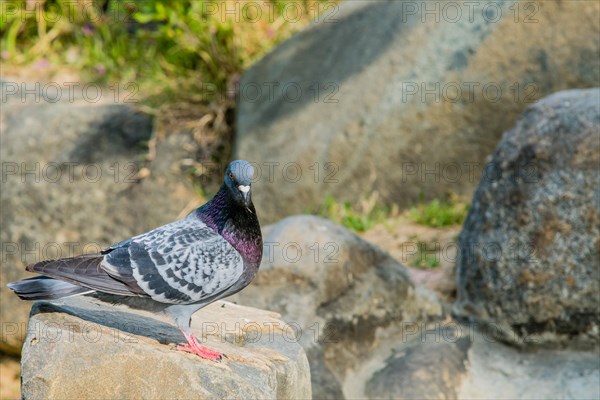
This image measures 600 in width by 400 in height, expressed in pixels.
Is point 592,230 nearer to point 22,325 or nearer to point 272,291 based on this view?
point 272,291

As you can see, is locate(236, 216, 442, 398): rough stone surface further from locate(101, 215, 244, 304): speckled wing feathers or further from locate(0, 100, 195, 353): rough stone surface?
locate(0, 100, 195, 353): rough stone surface

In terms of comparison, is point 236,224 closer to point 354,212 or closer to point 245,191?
point 245,191

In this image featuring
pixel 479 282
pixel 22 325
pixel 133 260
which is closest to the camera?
pixel 133 260

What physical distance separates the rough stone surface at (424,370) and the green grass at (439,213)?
1775 mm

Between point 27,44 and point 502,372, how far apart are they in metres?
7.50

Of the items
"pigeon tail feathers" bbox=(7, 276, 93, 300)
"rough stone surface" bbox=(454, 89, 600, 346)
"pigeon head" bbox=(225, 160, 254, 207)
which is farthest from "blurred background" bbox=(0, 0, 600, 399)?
"pigeon tail feathers" bbox=(7, 276, 93, 300)

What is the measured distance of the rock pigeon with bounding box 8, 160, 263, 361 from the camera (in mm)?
3857

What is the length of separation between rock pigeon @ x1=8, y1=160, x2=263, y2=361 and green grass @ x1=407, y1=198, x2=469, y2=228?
360 cm

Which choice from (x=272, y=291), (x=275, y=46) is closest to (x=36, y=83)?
(x=275, y=46)

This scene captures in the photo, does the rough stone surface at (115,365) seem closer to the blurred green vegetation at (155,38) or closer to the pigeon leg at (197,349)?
the pigeon leg at (197,349)

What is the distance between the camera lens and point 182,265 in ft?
13.1

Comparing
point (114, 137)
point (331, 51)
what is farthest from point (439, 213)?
point (114, 137)

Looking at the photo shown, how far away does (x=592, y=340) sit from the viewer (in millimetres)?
5719

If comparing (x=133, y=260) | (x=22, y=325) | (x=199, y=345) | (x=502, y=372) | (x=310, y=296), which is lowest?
(x=22, y=325)
